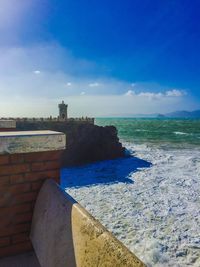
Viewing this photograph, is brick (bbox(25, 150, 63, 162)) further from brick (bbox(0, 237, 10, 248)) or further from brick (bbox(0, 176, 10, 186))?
brick (bbox(0, 237, 10, 248))

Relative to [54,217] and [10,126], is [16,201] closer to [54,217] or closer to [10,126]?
[54,217]

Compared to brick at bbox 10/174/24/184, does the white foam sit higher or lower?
lower

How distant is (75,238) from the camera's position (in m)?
1.78

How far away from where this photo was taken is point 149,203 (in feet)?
42.8

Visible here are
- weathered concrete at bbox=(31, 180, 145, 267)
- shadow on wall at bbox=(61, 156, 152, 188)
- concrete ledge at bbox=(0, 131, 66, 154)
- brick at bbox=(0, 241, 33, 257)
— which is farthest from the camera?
shadow on wall at bbox=(61, 156, 152, 188)

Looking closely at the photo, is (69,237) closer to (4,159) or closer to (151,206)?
(4,159)

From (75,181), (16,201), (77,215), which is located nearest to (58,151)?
(16,201)

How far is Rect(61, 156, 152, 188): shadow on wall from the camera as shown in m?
17.8

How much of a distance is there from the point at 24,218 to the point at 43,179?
0.43 metres

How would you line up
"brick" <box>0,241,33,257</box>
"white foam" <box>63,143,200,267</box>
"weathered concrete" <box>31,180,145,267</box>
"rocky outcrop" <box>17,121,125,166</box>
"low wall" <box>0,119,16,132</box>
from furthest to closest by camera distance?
"rocky outcrop" <box>17,121,125,166</box> < "white foam" <box>63,143,200,267</box> < "low wall" <box>0,119,16,132</box> < "brick" <box>0,241,33,257</box> < "weathered concrete" <box>31,180,145,267</box>

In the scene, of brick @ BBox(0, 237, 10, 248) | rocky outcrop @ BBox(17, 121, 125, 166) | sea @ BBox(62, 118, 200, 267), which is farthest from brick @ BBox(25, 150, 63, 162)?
rocky outcrop @ BBox(17, 121, 125, 166)

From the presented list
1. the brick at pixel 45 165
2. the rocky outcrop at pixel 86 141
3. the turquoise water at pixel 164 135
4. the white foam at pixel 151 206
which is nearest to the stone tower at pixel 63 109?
the rocky outcrop at pixel 86 141

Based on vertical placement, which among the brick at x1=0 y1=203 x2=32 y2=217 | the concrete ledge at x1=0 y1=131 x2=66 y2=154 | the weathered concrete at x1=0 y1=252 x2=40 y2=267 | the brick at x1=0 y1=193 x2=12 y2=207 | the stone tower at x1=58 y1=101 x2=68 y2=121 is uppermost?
the stone tower at x1=58 y1=101 x2=68 y2=121

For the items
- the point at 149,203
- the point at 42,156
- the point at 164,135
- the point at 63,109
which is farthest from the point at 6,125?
the point at 164,135
